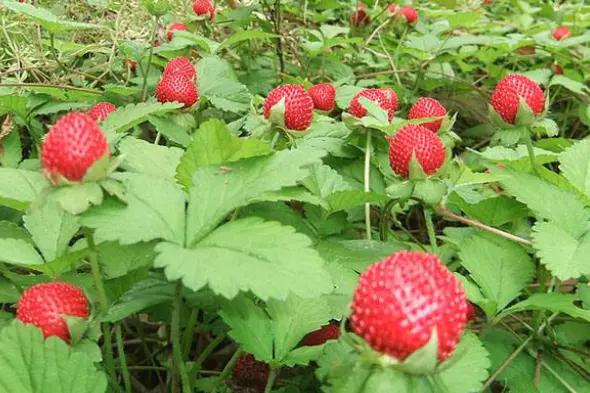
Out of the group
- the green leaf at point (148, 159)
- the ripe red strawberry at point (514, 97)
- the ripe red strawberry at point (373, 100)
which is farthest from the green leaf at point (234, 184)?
the ripe red strawberry at point (514, 97)

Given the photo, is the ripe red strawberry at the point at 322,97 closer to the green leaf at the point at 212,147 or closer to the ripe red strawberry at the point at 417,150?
the ripe red strawberry at the point at 417,150

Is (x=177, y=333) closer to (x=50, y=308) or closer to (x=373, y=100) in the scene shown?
(x=50, y=308)

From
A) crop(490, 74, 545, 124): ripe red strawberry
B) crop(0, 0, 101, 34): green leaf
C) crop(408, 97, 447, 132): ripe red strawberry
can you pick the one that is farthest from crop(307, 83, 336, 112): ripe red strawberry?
crop(0, 0, 101, 34): green leaf

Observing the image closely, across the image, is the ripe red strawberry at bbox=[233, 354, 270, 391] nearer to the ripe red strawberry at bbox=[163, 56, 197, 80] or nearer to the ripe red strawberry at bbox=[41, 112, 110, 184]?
the ripe red strawberry at bbox=[41, 112, 110, 184]

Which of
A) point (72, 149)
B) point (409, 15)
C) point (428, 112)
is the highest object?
point (72, 149)

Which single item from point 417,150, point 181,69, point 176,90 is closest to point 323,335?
point 417,150
